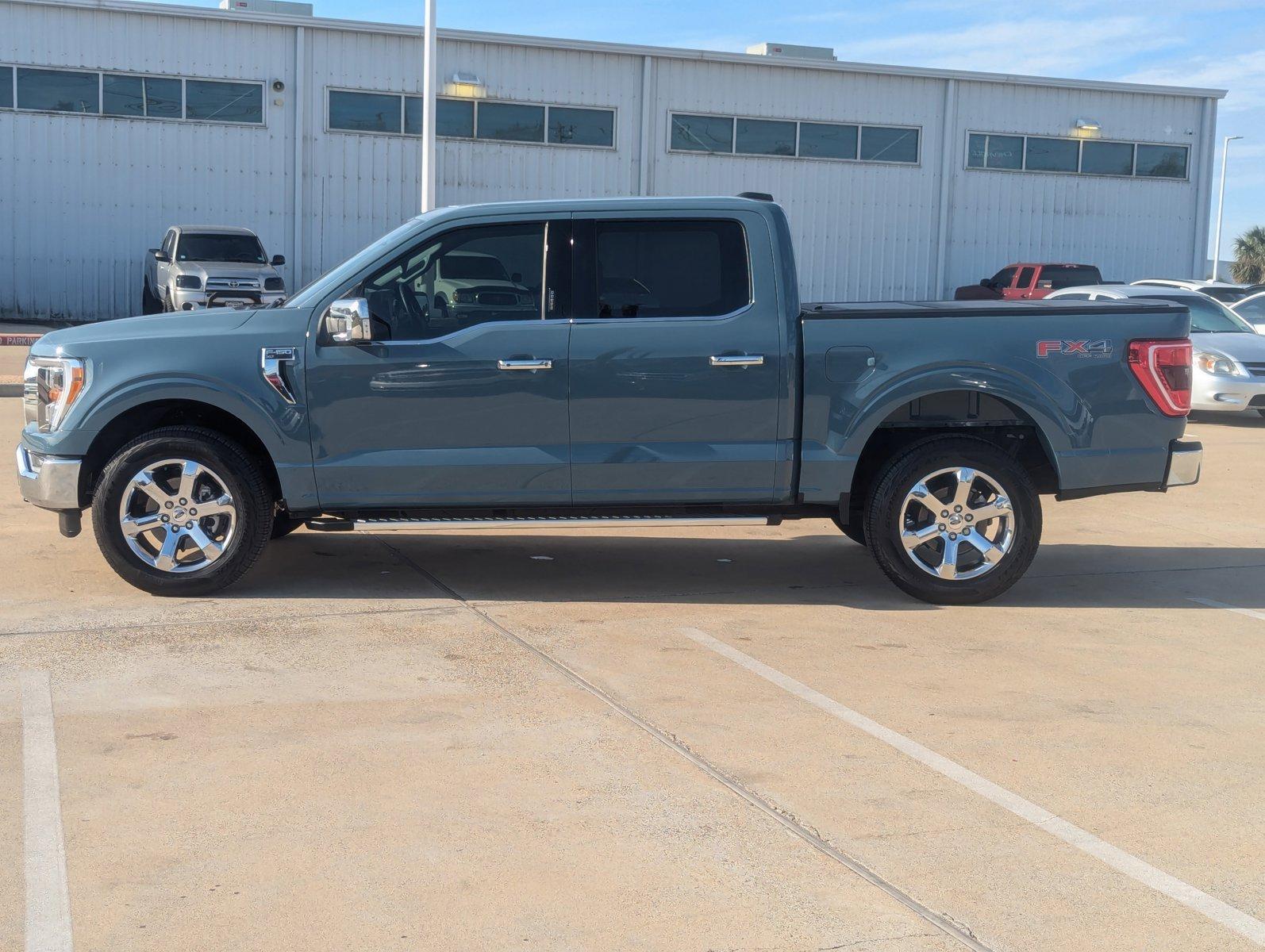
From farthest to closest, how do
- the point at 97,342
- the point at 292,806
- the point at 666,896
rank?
1. the point at 97,342
2. the point at 292,806
3. the point at 666,896

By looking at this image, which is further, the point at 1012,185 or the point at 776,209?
the point at 1012,185

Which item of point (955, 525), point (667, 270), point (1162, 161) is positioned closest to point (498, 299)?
point (667, 270)

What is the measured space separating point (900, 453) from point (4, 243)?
2535 centimetres

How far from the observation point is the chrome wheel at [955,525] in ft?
23.7

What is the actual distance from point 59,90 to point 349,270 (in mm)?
23612

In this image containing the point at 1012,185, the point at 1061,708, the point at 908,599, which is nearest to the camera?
the point at 1061,708

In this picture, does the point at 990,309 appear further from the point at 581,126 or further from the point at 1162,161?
the point at 1162,161

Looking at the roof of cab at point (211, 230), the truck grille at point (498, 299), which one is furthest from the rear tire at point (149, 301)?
the truck grille at point (498, 299)

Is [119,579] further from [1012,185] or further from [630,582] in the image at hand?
[1012,185]

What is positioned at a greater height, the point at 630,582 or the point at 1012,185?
the point at 1012,185

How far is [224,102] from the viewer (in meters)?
28.3

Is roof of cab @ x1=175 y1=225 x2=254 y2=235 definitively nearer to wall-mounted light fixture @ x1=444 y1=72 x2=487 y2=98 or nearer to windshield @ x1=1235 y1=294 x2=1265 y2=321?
wall-mounted light fixture @ x1=444 y1=72 x2=487 y2=98

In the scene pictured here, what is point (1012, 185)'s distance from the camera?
33156mm

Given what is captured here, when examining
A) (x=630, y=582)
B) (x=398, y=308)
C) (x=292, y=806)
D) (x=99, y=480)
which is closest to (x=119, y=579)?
(x=99, y=480)
